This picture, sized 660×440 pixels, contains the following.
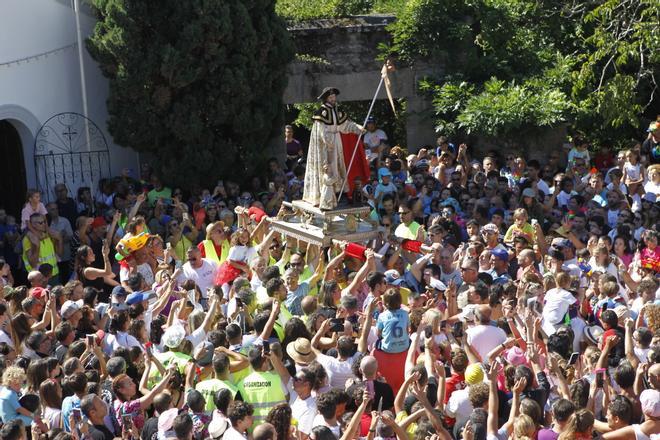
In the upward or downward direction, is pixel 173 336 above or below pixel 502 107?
below


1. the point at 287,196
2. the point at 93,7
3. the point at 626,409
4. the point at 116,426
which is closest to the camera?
the point at 626,409

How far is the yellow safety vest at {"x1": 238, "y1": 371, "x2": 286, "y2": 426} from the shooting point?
8.46 meters

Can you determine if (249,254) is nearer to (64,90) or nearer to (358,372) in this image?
(358,372)

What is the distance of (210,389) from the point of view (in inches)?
335

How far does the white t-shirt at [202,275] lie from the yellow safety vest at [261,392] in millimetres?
3696

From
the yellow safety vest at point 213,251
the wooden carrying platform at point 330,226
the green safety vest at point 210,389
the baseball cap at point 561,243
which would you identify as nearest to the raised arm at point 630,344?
the baseball cap at point 561,243

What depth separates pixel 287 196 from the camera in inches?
634

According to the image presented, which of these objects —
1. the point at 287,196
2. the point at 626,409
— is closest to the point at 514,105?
the point at 287,196

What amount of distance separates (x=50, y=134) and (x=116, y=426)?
970cm

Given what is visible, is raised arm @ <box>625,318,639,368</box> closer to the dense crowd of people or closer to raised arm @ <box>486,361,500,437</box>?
the dense crowd of people

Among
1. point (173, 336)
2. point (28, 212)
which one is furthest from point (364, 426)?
point (28, 212)

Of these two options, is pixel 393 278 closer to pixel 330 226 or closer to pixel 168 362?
pixel 330 226

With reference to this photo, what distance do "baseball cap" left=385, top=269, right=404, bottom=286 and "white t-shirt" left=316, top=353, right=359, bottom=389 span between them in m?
2.56

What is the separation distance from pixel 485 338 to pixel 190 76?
860 centimetres
